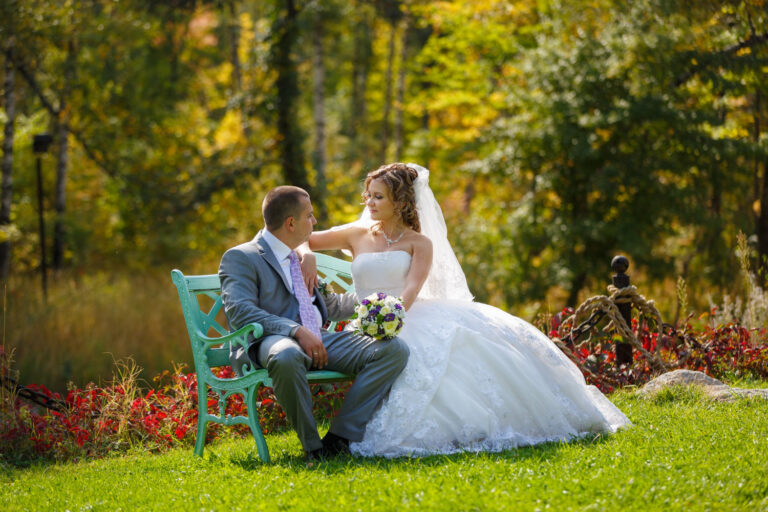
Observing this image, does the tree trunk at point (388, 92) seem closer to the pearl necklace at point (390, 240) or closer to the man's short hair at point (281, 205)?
the pearl necklace at point (390, 240)

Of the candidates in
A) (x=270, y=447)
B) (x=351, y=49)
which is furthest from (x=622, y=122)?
(x=351, y=49)

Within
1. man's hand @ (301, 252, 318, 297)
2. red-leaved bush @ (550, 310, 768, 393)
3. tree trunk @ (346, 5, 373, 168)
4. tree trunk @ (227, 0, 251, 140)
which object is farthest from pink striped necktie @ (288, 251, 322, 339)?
tree trunk @ (346, 5, 373, 168)

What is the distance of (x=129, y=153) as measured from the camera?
15211mm

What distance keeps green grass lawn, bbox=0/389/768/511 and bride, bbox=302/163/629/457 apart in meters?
0.15

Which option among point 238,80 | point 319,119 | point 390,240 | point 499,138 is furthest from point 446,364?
point 238,80

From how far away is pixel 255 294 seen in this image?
446 cm

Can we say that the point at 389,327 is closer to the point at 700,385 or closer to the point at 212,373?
the point at 212,373

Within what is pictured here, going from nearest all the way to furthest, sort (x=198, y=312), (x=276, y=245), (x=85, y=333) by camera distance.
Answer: (x=276, y=245) → (x=198, y=312) → (x=85, y=333)

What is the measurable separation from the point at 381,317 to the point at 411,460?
76 centimetres

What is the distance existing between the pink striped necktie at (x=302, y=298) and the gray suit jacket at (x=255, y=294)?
0.12 ft

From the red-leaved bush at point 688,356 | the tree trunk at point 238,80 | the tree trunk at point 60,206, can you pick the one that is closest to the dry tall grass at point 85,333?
the tree trunk at point 60,206

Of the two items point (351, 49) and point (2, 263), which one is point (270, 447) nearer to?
point (2, 263)

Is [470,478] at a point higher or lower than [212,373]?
lower

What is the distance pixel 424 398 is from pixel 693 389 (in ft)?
7.08
